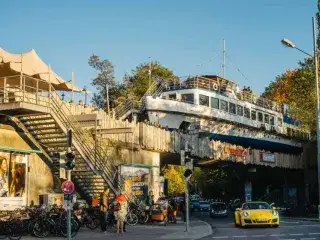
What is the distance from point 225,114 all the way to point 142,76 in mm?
20272

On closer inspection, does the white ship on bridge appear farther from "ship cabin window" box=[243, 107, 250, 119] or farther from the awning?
the awning

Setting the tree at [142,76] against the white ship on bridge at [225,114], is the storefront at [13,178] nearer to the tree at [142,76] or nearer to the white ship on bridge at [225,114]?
the white ship on bridge at [225,114]

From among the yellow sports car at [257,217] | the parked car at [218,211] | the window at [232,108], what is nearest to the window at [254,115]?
the window at [232,108]

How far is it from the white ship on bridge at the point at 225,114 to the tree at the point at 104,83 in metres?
15.2

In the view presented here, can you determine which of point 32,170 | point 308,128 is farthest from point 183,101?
point 32,170

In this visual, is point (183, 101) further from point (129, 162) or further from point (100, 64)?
point (100, 64)

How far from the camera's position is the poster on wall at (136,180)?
30219 mm

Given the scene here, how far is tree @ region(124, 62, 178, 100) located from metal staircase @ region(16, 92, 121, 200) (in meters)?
35.1

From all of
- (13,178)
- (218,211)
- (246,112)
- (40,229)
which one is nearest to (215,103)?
(246,112)

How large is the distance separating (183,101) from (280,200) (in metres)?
28.0

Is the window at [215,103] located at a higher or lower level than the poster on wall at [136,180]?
higher

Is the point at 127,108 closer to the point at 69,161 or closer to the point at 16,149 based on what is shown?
the point at 16,149

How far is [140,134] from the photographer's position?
1334 inches

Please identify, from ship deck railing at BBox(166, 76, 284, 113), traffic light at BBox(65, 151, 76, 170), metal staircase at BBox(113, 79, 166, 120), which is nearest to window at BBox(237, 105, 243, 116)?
ship deck railing at BBox(166, 76, 284, 113)
